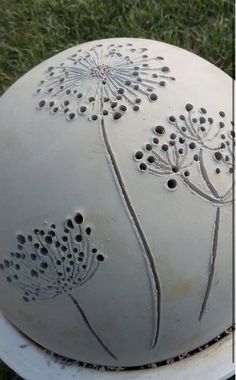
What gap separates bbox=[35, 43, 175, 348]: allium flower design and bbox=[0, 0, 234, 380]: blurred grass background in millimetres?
1439

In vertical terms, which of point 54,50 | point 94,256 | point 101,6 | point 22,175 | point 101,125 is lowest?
point 94,256

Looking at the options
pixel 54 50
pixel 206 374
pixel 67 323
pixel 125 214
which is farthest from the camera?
pixel 54 50

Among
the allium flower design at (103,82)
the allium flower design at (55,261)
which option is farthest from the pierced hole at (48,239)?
the allium flower design at (103,82)

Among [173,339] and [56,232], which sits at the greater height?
[56,232]

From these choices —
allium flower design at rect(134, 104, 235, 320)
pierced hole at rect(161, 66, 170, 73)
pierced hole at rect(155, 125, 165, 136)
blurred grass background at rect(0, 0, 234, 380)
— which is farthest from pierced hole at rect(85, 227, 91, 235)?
blurred grass background at rect(0, 0, 234, 380)

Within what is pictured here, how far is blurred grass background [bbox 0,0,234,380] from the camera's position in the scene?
343 cm

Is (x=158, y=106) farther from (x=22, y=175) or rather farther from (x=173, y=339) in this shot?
(x=173, y=339)

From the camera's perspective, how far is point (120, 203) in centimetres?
179

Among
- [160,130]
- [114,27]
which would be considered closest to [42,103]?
[160,130]

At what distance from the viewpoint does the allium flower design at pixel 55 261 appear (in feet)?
5.93

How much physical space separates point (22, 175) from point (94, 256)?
0.30m

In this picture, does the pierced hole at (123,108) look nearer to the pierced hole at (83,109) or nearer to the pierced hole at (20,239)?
the pierced hole at (83,109)

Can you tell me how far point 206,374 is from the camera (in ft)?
7.04

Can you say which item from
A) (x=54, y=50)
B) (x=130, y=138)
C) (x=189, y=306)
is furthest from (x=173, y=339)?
(x=54, y=50)
